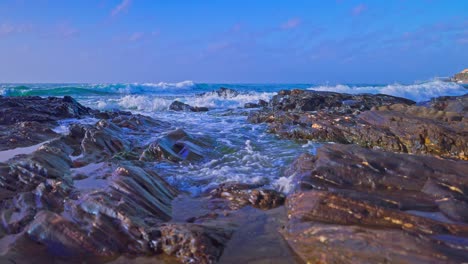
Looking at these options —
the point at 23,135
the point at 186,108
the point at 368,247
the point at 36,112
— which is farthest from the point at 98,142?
the point at 186,108

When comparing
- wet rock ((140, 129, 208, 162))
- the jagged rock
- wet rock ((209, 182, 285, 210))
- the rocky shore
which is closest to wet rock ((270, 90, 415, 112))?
wet rock ((140, 129, 208, 162))

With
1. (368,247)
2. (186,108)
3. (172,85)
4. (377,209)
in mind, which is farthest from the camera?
(172,85)

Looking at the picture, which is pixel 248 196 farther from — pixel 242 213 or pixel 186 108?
pixel 186 108

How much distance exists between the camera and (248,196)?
17.2ft

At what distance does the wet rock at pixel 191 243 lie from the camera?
3510 millimetres

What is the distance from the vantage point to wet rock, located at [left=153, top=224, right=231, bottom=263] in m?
3.51

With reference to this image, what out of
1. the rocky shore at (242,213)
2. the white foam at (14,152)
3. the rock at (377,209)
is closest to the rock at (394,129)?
the rocky shore at (242,213)

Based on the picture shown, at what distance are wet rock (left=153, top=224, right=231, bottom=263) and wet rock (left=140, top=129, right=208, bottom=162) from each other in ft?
13.5

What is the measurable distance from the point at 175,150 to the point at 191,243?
16.4ft

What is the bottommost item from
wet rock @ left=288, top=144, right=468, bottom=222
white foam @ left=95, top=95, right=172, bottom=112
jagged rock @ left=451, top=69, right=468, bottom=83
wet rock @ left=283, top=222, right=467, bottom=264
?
white foam @ left=95, top=95, right=172, bottom=112

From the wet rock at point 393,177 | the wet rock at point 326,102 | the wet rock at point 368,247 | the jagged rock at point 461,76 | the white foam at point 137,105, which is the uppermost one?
the jagged rock at point 461,76

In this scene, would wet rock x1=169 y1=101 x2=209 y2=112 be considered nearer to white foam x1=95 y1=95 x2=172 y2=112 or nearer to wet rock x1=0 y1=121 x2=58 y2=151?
white foam x1=95 y1=95 x2=172 y2=112

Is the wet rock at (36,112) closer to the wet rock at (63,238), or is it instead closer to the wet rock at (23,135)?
the wet rock at (23,135)

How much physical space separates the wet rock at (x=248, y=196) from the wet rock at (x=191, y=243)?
1.20 metres
